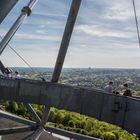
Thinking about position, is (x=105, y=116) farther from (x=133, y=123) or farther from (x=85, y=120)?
(x=85, y=120)

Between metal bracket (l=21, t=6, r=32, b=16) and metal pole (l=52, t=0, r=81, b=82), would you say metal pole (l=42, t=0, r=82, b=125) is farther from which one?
metal bracket (l=21, t=6, r=32, b=16)

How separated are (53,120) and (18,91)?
25.8m

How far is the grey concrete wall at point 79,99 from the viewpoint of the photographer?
22.4 m

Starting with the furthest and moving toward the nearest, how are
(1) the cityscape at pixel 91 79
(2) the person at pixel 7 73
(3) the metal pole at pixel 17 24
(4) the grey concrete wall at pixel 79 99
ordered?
(1) the cityscape at pixel 91 79 < (2) the person at pixel 7 73 < (3) the metal pole at pixel 17 24 < (4) the grey concrete wall at pixel 79 99

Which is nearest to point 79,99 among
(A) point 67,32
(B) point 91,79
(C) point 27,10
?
(A) point 67,32

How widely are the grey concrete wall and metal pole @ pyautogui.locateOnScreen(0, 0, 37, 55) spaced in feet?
9.30

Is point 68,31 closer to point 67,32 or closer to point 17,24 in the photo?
point 67,32

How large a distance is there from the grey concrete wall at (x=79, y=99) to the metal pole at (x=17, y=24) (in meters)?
2.83

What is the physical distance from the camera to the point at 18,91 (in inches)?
1129

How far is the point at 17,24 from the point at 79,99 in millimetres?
7356

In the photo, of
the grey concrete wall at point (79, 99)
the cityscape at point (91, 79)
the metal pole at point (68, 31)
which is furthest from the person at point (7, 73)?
the metal pole at point (68, 31)

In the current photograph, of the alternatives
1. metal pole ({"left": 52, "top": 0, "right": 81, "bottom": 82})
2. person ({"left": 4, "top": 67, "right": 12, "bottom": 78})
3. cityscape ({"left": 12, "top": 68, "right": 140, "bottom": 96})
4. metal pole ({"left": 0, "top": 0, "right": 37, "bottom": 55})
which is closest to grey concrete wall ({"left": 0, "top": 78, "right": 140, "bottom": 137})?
cityscape ({"left": 12, "top": 68, "right": 140, "bottom": 96})

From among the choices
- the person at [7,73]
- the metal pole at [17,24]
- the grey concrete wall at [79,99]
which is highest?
the metal pole at [17,24]

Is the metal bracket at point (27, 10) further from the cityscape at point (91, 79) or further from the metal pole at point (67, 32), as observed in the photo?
the cityscape at point (91, 79)
